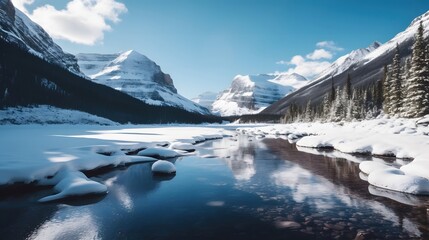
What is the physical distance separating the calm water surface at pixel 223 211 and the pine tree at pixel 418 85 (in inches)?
1275

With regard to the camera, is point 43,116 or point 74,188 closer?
point 74,188

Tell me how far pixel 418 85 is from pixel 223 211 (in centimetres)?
4286

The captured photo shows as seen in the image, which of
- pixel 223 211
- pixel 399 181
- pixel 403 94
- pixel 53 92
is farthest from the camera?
pixel 53 92

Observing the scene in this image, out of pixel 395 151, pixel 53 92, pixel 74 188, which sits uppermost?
pixel 53 92

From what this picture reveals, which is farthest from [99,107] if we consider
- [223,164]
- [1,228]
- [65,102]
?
[1,228]

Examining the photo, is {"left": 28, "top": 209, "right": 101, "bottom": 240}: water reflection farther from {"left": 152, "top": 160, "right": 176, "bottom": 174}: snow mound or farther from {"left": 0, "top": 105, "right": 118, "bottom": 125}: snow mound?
{"left": 0, "top": 105, "right": 118, "bottom": 125}: snow mound

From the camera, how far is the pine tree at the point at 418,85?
41.7 meters

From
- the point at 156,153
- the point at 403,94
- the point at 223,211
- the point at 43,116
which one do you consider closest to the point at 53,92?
the point at 43,116

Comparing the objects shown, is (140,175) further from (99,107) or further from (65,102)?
(99,107)

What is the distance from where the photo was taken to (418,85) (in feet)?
138

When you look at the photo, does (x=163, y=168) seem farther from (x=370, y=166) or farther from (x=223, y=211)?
(x=370, y=166)

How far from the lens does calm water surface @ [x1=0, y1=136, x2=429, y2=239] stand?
31.6 ft

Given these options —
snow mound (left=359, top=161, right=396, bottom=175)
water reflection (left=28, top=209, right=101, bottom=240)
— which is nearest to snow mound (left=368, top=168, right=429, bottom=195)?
snow mound (left=359, top=161, right=396, bottom=175)

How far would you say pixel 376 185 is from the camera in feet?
51.4
